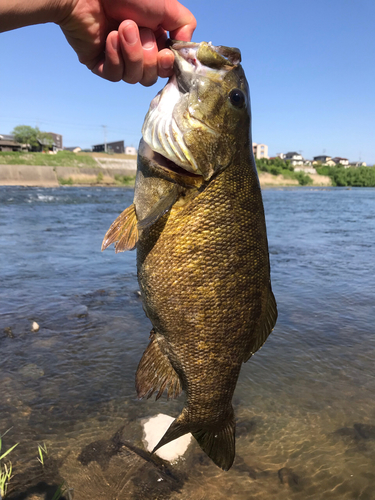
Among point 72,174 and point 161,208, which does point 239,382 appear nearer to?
point 161,208

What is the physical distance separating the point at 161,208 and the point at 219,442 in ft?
4.87

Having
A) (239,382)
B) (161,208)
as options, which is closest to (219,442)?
(161,208)

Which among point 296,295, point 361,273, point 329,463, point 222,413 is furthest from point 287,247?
point 222,413

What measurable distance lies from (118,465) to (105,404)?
3.02 ft

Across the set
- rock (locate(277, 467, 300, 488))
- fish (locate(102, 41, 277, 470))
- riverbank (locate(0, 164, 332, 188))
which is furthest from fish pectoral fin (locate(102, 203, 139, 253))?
riverbank (locate(0, 164, 332, 188))

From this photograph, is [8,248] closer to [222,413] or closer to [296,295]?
[296,295]

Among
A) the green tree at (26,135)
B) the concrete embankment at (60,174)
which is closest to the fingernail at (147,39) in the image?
the concrete embankment at (60,174)

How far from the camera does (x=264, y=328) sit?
88.7 inches

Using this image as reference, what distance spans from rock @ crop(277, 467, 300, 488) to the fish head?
2985 mm

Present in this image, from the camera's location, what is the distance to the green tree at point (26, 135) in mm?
84438

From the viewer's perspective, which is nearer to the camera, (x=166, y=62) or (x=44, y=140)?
(x=166, y=62)

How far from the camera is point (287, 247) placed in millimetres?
13539

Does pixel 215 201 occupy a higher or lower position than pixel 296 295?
higher

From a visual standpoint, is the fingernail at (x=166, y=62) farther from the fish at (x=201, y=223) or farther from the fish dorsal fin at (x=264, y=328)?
the fish dorsal fin at (x=264, y=328)
